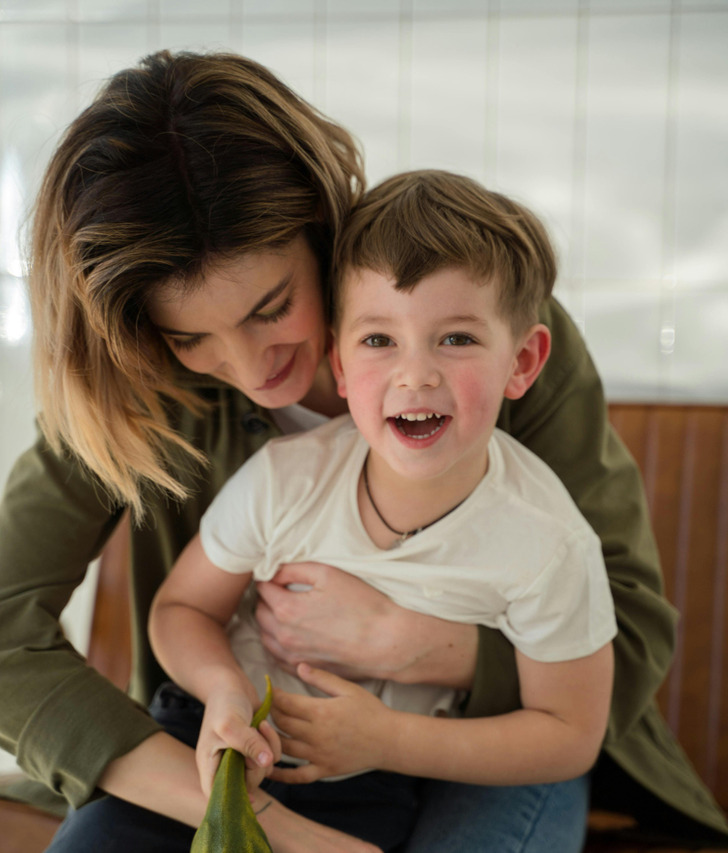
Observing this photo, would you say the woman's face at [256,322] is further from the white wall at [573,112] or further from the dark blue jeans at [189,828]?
the white wall at [573,112]

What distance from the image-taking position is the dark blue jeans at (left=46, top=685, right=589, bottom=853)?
3.06 feet

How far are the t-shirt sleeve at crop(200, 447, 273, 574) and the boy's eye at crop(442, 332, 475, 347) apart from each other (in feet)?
0.99

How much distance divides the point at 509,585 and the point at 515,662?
12 centimetres

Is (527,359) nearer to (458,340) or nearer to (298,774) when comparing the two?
(458,340)

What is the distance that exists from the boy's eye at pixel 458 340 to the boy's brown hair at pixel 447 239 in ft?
0.19

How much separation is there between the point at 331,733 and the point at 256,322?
0.49 m

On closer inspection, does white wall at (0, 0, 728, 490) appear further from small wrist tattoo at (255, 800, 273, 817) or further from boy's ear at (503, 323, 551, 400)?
small wrist tattoo at (255, 800, 273, 817)

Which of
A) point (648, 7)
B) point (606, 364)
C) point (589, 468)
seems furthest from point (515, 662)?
point (648, 7)

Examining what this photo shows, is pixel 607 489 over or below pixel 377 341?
below

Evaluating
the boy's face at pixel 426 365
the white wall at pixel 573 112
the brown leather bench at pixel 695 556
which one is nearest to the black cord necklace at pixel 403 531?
the boy's face at pixel 426 365

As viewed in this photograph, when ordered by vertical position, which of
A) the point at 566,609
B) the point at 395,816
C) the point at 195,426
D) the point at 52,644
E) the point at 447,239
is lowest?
the point at 395,816

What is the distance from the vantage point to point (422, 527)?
998 mm

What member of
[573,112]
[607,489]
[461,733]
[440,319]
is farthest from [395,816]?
[573,112]

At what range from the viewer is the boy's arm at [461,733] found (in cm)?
92
